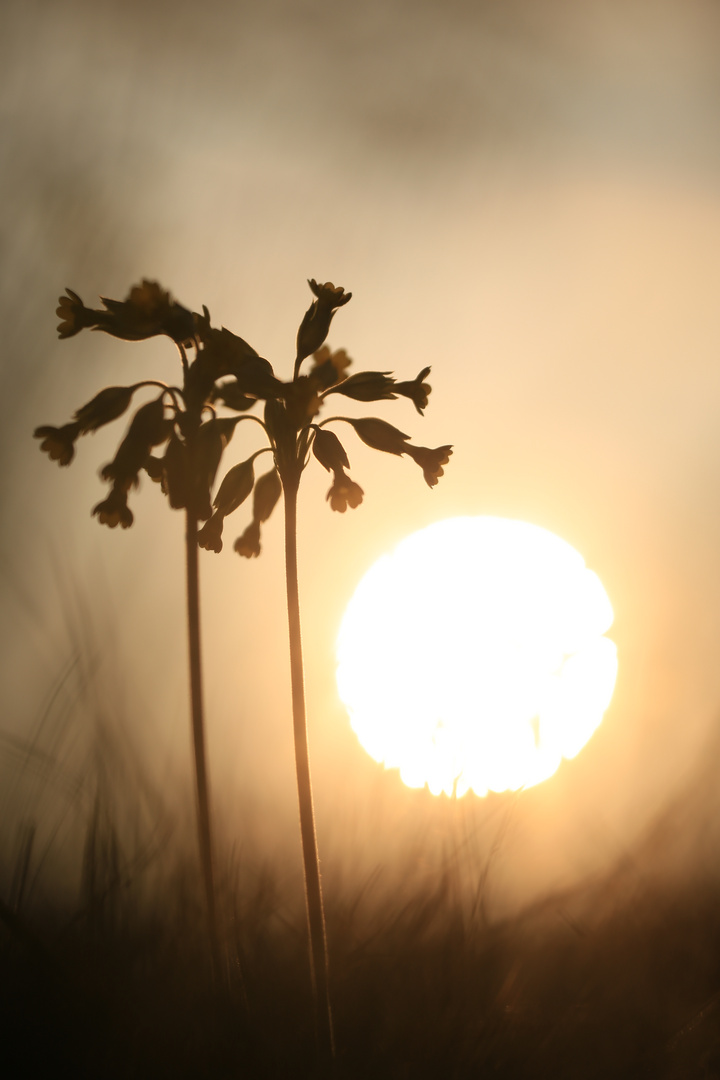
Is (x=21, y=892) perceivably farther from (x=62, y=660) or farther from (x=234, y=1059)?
(x=62, y=660)

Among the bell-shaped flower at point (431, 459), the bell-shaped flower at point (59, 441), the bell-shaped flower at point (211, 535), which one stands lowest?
the bell-shaped flower at point (211, 535)

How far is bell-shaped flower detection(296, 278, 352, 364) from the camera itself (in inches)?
101

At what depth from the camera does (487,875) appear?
7.54 ft

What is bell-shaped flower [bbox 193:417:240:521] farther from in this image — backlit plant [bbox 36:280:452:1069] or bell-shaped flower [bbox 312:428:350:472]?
bell-shaped flower [bbox 312:428:350:472]

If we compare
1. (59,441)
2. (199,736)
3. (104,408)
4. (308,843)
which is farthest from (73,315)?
(308,843)

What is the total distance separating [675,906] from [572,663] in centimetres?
114

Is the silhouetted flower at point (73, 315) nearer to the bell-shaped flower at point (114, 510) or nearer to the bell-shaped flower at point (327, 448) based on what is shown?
the bell-shaped flower at point (114, 510)

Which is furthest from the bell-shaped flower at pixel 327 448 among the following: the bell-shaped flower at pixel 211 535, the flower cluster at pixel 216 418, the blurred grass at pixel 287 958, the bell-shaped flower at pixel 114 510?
the blurred grass at pixel 287 958

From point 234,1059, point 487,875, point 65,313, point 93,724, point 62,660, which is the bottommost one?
point 234,1059

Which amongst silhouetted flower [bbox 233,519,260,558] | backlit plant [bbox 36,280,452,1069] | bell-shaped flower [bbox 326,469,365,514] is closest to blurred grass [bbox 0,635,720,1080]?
backlit plant [bbox 36,280,452,1069]

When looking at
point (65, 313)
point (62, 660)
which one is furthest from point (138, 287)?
point (62, 660)

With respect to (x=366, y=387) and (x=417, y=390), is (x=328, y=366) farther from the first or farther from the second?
(x=417, y=390)

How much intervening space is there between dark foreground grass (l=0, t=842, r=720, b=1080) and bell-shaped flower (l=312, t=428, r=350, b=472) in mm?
1332

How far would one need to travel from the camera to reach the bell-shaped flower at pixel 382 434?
106 inches
